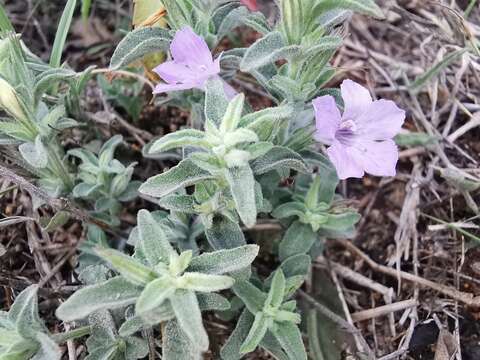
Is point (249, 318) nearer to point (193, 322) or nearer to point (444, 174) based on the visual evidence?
point (193, 322)

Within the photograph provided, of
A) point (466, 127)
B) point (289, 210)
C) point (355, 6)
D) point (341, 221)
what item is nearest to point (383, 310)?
point (341, 221)

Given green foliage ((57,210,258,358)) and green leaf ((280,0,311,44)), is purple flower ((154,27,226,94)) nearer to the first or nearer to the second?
green leaf ((280,0,311,44))

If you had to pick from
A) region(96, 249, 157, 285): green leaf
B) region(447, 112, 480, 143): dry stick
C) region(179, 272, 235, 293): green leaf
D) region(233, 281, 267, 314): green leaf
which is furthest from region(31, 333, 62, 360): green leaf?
region(447, 112, 480, 143): dry stick

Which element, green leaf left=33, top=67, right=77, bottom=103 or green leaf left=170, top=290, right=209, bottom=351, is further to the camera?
green leaf left=33, top=67, right=77, bottom=103

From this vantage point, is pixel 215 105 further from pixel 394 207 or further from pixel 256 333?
pixel 394 207

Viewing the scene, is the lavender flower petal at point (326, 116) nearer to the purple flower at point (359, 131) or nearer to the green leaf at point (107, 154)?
the purple flower at point (359, 131)

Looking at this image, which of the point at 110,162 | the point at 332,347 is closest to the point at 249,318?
the point at 332,347
